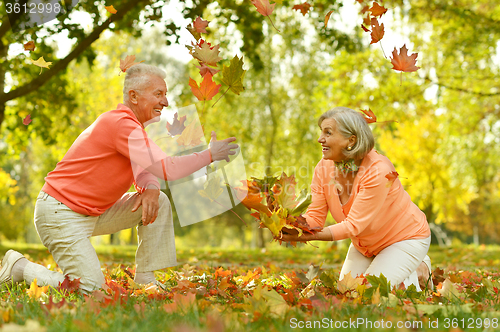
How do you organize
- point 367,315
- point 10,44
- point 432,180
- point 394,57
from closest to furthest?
point 367,315, point 394,57, point 10,44, point 432,180

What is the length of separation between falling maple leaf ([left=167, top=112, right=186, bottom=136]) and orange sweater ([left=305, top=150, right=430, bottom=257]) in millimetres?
1162

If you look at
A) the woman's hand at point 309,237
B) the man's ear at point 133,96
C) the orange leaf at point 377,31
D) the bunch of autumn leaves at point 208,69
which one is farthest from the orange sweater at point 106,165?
the orange leaf at point 377,31

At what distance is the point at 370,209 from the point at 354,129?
59 cm

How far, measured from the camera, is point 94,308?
2.01 metres

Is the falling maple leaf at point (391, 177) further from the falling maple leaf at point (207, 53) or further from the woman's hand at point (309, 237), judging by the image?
the falling maple leaf at point (207, 53)

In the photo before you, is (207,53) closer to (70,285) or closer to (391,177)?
(391,177)

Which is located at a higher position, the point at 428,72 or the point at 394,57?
the point at 428,72

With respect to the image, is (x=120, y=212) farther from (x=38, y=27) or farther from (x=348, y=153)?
(x=38, y=27)

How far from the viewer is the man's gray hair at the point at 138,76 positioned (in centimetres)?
294

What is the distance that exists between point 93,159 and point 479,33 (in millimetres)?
8386

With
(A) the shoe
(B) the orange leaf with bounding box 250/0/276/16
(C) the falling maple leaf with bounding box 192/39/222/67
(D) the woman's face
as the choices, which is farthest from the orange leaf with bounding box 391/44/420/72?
(A) the shoe

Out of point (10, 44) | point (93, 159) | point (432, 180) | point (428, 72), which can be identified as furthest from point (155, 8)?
point (432, 180)

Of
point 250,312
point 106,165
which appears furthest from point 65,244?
point 250,312

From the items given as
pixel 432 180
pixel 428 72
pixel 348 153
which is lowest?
pixel 432 180
